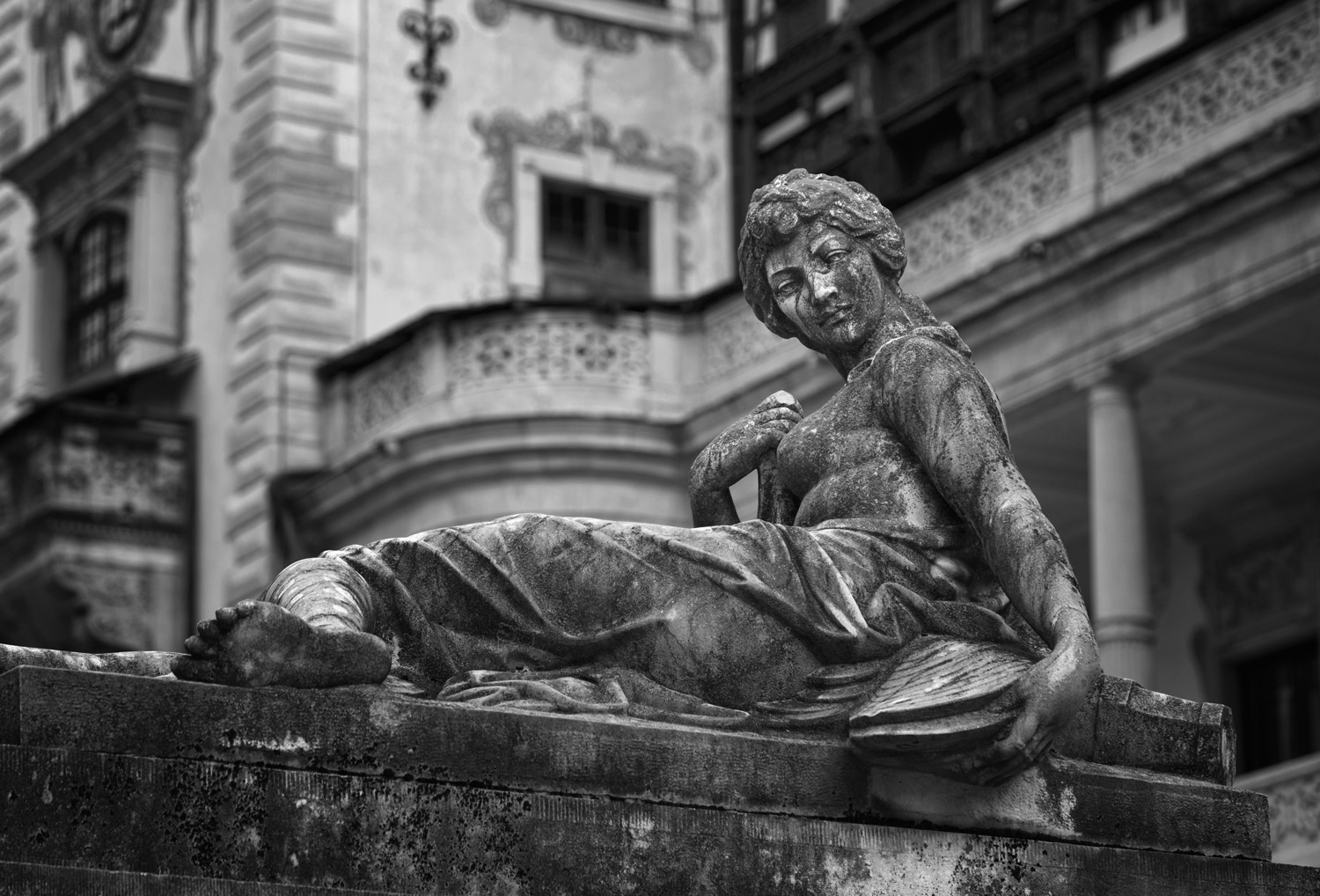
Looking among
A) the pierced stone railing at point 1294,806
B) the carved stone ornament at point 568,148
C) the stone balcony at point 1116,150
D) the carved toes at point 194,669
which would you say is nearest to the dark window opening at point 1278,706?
the pierced stone railing at point 1294,806

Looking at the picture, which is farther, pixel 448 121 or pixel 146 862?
pixel 448 121

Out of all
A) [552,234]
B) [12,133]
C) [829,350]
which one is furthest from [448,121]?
[829,350]

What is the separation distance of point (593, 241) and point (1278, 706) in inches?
353

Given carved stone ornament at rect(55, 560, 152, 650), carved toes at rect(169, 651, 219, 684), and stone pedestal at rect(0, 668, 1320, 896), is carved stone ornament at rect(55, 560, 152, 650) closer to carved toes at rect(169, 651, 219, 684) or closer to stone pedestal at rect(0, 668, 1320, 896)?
stone pedestal at rect(0, 668, 1320, 896)

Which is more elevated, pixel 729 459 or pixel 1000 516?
pixel 729 459

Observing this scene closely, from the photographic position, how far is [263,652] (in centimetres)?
655

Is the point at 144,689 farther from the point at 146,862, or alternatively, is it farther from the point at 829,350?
the point at 829,350

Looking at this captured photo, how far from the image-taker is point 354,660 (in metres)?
6.66

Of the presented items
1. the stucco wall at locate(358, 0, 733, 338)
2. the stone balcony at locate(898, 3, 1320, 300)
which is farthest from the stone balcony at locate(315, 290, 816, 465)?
the stone balcony at locate(898, 3, 1320, 300)

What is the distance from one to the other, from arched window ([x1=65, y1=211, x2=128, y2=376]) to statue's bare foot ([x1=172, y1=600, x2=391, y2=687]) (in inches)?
1061

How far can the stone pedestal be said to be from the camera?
6.21 m

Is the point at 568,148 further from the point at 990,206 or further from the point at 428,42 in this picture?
the point at 990,206

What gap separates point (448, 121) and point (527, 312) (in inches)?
164

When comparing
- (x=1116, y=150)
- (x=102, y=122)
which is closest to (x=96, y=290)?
(x=102, y=122)
